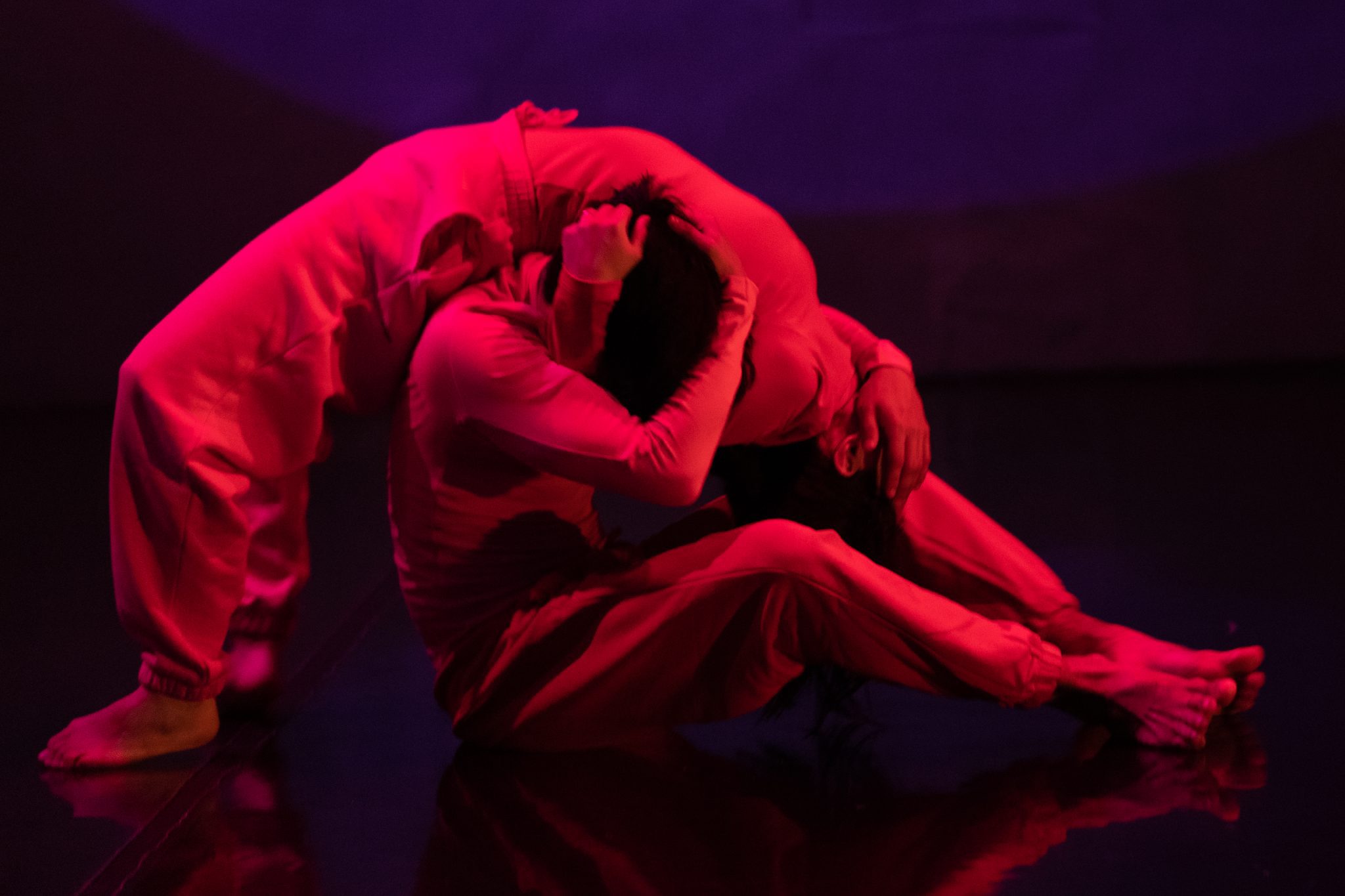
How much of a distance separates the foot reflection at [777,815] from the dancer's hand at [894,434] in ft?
0.99

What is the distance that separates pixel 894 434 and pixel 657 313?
0.37 metres

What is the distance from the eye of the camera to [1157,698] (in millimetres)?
1508

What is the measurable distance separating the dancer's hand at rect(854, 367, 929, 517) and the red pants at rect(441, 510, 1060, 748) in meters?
0.17

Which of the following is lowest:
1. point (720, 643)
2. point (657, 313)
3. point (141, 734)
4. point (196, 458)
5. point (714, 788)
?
point (141, 734)

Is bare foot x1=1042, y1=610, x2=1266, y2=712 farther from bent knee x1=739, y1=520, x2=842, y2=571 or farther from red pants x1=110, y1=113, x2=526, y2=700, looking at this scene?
red pants x1=110, y1=113, x2=526, y2=700

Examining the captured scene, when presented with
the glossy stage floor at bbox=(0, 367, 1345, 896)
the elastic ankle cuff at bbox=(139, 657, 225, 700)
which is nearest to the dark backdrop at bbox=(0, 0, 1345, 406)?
the glossy stage floor at bbox=(0, 367, 1345, 896)

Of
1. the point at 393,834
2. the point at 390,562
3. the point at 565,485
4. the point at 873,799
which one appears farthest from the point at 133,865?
the point at 390,562

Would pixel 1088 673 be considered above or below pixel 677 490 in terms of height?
below

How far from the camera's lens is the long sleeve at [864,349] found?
167 cm

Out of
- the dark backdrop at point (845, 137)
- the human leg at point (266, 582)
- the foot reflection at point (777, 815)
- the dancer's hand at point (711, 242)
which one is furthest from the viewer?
the dark backdrop at point (845, 137)

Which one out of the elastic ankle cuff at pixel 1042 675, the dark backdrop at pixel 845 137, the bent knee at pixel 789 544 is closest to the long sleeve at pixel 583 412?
the bent knee at pixel 789 544

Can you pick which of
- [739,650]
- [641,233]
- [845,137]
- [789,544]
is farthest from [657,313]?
[845,137]

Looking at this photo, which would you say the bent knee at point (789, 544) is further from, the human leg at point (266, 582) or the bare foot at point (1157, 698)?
the human leg at point (266, 582)

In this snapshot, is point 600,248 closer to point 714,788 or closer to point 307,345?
point 307,345
